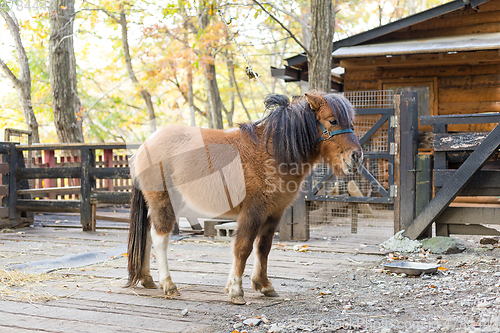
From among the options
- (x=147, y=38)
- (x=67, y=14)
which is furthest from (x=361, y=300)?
(x=147, y=38)

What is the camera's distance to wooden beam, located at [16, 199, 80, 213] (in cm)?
702

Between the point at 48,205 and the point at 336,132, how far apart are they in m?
5.62

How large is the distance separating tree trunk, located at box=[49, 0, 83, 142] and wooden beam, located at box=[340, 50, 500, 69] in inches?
236

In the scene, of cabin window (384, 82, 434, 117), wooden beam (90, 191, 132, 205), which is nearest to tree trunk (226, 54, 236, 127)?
cabin window (384, 82, 434, 117)

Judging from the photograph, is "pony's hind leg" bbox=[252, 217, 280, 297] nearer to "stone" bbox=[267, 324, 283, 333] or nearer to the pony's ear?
"stone" bbox=[267, 324, 283, 333]

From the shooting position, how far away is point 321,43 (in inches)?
265

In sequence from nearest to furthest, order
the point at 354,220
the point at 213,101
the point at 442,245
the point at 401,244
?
1. the point at 442,245
2. the point at 401,244
3. the point at 354,220
4. the point at 213,101

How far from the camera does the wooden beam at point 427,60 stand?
8.36m

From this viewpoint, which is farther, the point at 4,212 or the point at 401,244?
the point at 4,212

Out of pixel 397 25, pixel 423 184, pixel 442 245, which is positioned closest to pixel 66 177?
pixel 423 184

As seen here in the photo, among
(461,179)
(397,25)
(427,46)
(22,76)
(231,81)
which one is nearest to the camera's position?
(461,179)

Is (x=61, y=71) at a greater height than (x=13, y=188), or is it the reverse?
(x=61, y=71)

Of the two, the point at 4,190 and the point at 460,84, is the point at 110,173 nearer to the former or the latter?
the point at 4,190

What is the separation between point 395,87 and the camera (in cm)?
954
